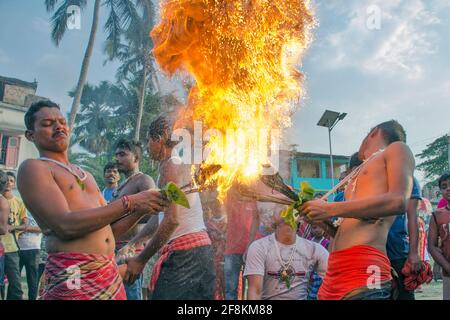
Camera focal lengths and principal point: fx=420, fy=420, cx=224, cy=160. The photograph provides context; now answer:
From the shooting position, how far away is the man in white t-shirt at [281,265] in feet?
12.4

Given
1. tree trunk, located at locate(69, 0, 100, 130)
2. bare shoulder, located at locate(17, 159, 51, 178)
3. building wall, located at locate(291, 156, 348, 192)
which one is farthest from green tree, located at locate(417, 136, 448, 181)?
bare shoulder, located at locate(17, 159, 51, 178)

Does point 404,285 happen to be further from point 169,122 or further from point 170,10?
point 170,10

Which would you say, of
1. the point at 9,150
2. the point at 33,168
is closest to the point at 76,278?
the point at 33,168

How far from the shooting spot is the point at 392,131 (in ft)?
10.9

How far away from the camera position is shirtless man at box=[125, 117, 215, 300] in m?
3.52

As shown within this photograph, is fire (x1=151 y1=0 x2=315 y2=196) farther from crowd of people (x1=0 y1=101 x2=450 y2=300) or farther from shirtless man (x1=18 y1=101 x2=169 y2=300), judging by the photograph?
shirtless man (x1=18 y1=101 x2=169 y2=300)

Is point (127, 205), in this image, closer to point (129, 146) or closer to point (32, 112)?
point (32, 112)

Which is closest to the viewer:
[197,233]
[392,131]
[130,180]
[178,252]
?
[392,131]

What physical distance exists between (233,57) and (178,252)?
1.82 metres

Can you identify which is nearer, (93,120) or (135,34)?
(135,34)

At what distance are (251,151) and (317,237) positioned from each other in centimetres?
227

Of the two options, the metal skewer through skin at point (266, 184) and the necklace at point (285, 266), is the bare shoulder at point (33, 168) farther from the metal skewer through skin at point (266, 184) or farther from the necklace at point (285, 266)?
the necklace at point (285, 266)

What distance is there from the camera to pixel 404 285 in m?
3.49

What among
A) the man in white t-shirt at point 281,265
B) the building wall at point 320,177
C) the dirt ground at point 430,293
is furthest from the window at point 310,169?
the man in white t-shirt at point 281,265
